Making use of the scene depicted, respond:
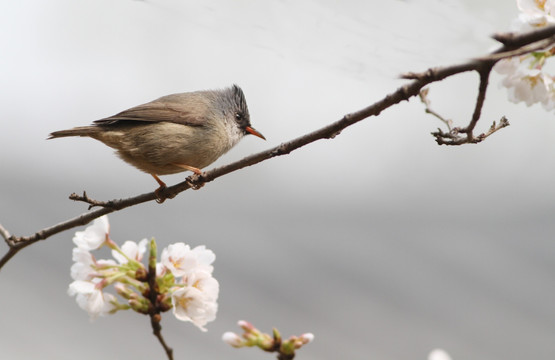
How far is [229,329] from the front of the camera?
6070 mm

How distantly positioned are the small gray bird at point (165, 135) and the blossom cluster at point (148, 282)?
1.68m

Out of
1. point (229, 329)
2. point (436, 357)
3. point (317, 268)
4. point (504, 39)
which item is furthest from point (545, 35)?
point (317, 268)

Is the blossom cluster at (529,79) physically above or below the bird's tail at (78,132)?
below

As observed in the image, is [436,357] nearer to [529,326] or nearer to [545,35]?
[545,35]

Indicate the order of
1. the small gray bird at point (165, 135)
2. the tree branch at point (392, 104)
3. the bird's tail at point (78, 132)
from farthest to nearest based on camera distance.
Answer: the small gray bird at point (165, 135) → the bird's tail at point (78, 132) → the tree branch at point (392, 104)

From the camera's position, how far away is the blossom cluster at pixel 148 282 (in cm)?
191

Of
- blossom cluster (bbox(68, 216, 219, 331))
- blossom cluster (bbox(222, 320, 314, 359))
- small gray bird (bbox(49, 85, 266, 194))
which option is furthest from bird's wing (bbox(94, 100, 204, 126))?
blossom cluster (bbox(222, 320, 314, 359))

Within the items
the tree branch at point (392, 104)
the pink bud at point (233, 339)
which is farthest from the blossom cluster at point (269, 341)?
the tree branch at point (392, 104)

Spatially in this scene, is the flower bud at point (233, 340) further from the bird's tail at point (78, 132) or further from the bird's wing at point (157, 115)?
the bird's wing at point (157, 115)

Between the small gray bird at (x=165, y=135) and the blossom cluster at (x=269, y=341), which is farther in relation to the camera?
the small gray bird at (x=165, y=135)

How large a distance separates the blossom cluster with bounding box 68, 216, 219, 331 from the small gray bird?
1681mm

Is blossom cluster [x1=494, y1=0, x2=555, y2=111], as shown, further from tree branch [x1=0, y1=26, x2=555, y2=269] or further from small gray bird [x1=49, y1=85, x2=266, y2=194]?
small gray bird [x1=49, y1=85, x2=266, y2=194]

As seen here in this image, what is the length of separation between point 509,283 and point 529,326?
1.43 feet

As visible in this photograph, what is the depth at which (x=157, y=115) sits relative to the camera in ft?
12.9
